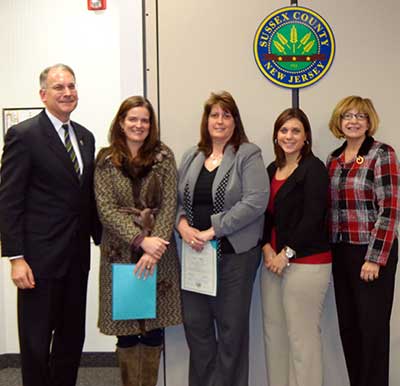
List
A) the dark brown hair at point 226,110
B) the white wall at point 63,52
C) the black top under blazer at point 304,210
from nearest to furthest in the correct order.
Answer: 1. the black top under blazer at point 304,210
2. the dark brown hair at point 226,110
3. the white wall at point 63,52

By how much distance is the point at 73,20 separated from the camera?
322cm

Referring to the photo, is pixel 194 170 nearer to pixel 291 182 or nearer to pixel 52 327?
pixel 291 182

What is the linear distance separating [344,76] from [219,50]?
0.71 meters

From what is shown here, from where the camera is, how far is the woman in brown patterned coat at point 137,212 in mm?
2162

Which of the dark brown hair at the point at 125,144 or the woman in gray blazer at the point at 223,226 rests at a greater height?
the dark brown hair at the point at 125,144

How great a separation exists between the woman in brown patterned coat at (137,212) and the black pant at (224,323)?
10 cm

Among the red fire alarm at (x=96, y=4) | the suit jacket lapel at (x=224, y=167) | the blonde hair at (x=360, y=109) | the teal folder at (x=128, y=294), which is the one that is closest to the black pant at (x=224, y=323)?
the teal folder at (x=128, y=294)

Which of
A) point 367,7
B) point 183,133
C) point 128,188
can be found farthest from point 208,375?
point 367,7

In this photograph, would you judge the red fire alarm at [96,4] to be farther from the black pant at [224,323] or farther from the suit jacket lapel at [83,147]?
the black pant at [224,323]

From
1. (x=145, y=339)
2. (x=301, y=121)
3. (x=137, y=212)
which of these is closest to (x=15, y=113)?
(x=137, y=212)

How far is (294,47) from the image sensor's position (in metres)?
2.55

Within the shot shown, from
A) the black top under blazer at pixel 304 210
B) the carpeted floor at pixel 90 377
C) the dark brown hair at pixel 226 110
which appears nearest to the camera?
the black top under blazer at pixel 304 210

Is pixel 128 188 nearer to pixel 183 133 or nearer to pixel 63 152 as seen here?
pixel 63 152

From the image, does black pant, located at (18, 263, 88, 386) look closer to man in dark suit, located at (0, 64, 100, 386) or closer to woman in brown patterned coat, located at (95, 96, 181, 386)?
man in dark suit, located at (0, 64, 100, 386)
